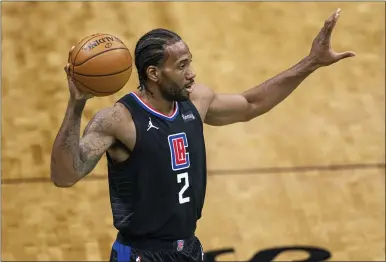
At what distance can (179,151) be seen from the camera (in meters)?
4.12

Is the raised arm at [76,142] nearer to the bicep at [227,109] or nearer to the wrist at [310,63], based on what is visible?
the bicep at [227,109]

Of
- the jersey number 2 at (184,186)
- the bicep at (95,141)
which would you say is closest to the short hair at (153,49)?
the bicep at (95,141)

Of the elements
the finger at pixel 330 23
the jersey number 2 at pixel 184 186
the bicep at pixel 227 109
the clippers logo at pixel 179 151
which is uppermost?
the finger at pixel 330 23

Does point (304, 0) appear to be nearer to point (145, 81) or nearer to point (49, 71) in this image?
point (49, 71)

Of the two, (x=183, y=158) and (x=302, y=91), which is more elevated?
(x=302, y=91)

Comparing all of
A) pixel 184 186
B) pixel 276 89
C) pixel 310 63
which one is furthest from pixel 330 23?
pixel 184 186

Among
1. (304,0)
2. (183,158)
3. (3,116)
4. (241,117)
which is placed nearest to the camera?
(183,158)

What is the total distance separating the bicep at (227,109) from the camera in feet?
15.2

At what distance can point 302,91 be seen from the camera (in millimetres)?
7012

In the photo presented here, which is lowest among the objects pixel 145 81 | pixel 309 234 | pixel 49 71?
pixel 309 234

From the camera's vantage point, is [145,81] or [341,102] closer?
[145,81]

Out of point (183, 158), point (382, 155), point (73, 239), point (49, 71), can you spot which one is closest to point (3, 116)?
point (49, 71)

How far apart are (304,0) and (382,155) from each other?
1.54 metres

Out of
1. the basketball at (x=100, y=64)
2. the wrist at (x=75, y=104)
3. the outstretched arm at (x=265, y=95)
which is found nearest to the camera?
the wrist at (x=75, y=104)
